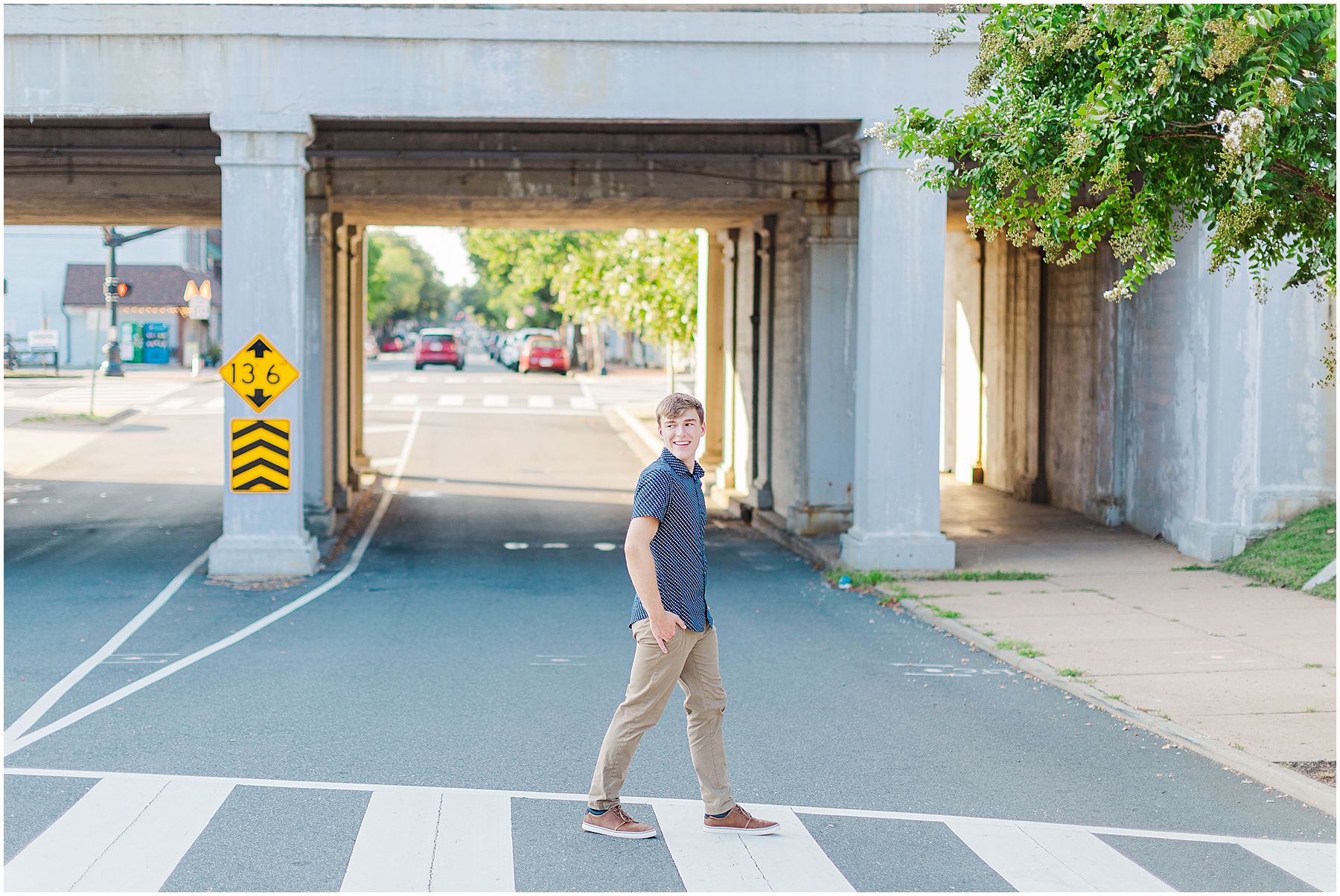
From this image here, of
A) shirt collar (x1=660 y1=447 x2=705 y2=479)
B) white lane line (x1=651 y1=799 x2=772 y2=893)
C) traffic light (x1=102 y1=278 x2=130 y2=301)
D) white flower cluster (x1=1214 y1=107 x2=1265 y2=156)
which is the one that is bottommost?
white lane line (x1=651 y1=799 x2=772 y2=893)

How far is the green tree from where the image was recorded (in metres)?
104

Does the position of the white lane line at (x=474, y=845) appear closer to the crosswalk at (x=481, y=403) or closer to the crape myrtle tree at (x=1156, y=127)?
the crape myrtle tree at (x=1156, y=127)

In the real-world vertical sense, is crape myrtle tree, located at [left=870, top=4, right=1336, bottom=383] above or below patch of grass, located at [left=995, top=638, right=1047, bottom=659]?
above

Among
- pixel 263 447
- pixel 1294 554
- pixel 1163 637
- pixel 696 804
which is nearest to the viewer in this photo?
pixel 696 804

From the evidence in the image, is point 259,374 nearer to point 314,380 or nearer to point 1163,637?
point 314,380

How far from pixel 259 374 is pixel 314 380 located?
12.7ft

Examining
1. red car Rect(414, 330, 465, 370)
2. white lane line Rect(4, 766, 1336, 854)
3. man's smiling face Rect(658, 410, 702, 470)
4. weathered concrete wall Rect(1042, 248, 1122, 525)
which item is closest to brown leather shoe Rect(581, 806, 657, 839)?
white lane line Rect(4, 766, 1336, 854)

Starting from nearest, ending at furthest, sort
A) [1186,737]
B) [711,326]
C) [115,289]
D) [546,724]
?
[1186,737] < [546,724] < [711,326] < [115,289]

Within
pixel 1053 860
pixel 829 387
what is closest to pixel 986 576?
pixel 829 387

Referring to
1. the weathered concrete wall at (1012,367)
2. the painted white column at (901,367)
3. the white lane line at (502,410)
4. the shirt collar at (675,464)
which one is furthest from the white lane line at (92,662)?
the white lane line at (502,410)

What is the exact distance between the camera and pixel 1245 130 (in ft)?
19.6

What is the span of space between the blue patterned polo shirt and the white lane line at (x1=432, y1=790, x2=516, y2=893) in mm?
1112

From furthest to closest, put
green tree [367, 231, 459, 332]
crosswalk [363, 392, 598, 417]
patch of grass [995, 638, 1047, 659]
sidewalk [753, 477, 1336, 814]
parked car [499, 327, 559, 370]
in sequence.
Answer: green tree [367, 231, 459, 332] < parked car [499, 327, 559, 370] < crosswalk [363, 392, 598, 417] < patch of grass [995, 638, 1047, 659] < sidewalk [753, 477, 1336, 814]

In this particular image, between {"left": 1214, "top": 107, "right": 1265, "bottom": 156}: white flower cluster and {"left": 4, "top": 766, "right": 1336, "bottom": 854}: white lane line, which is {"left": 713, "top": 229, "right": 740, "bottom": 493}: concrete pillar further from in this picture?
{"left": 4, "top": 766, "right": 1336, "bottom": 854}: white lane line
